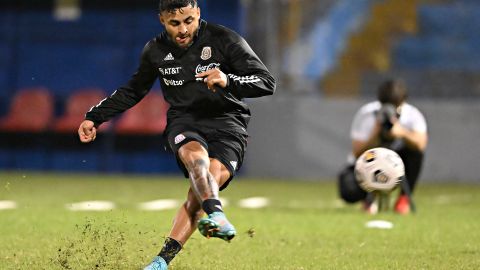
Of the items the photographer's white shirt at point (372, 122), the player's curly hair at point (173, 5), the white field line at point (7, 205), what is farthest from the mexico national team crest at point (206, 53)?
the white field line at point (7, 205)

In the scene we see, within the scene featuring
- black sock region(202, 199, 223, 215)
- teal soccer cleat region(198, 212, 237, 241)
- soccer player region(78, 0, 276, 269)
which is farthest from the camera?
soccer player region(78, 0, 276, 269)

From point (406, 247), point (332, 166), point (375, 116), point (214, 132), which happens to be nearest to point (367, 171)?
point (406, 247)

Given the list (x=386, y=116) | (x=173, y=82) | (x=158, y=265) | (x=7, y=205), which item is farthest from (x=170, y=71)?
(x=7, y=205)

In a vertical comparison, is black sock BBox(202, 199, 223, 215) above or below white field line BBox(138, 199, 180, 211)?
above

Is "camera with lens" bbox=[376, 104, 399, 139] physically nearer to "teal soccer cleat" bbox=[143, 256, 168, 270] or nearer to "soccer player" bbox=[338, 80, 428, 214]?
"soccer player" bbox=[338, 80, 428, 214]

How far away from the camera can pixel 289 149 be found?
17.8 m

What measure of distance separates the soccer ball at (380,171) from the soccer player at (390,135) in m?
2.64

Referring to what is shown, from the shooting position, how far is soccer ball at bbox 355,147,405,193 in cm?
827

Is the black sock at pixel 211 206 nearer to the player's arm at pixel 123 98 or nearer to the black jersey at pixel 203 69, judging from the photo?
the black jersey at pixel 203 69

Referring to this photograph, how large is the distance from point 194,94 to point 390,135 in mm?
5242

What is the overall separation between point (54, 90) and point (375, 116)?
33.7ft

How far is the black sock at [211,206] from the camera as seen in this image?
574cm

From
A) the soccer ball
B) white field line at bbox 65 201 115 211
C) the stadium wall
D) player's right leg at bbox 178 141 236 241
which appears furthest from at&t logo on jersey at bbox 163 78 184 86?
the stadium wall

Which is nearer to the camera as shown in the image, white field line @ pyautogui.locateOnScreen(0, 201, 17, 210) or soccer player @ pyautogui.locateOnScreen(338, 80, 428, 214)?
soccer player @ pyautogui.locateOnScreen(338, 80, 428, 214)
